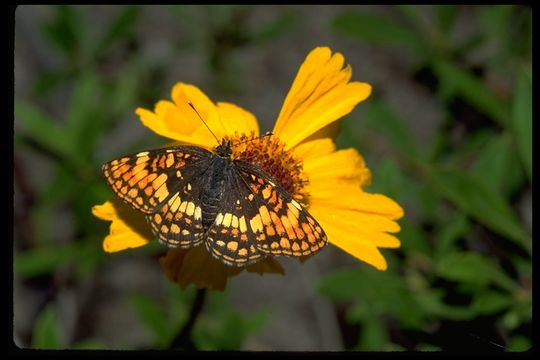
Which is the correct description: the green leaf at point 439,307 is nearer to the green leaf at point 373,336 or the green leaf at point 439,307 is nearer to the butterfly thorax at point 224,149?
the green leaf at point 373,336

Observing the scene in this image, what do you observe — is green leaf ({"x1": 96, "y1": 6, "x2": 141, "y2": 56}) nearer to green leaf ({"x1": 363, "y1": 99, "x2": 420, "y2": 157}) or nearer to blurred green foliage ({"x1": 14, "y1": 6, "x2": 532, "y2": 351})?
blurred green foliage ({"x1": 14, "y1": 6, "x2": 532, "y2": 351})

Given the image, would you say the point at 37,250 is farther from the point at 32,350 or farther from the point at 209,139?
the point at 209,139

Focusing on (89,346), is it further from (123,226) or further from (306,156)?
(306,156)

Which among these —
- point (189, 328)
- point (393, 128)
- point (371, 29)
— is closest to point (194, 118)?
point (189, 328)

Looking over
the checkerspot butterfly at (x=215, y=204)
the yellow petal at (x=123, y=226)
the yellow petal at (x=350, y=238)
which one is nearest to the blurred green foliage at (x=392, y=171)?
the yellow petal at (x=350, y=238)
